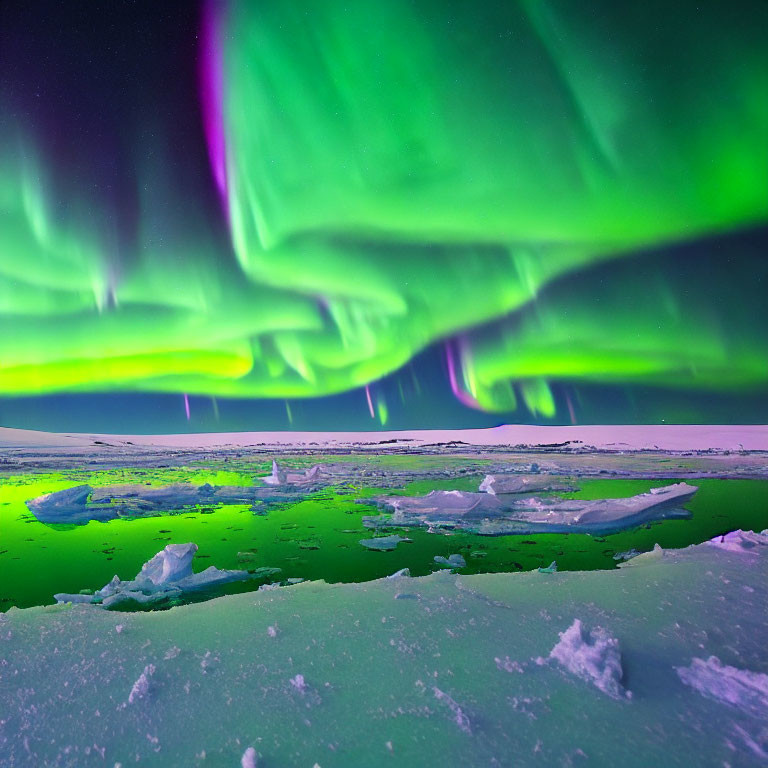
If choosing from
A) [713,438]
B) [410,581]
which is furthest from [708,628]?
[713,438]

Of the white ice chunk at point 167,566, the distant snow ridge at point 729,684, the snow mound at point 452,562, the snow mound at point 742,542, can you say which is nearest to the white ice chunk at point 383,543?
the snow mound at point 452,562

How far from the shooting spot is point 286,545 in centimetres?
1010

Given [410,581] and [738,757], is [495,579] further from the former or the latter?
[738,757]

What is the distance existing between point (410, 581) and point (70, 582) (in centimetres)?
597

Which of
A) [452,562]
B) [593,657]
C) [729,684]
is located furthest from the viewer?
[452,562]

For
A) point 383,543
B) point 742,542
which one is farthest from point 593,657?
point 383,543

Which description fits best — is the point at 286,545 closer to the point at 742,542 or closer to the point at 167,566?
the point at 167,566

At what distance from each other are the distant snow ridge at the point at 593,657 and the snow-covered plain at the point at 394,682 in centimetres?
1

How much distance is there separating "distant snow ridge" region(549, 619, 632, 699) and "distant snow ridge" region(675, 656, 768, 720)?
523 mm

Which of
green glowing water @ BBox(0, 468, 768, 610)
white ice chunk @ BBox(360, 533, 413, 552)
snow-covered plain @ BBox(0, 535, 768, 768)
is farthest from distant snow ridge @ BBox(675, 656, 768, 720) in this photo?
white ice chunk @ BBox(360, 533, 413, 552)

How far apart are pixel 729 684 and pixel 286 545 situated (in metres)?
8.58

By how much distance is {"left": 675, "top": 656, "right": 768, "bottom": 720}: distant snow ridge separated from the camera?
294 centimetres

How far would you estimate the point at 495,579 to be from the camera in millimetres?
5754

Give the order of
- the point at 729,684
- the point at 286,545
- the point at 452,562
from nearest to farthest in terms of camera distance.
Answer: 1. the point at 729,684
2. the point at 452,562
3. the point at 286,545
